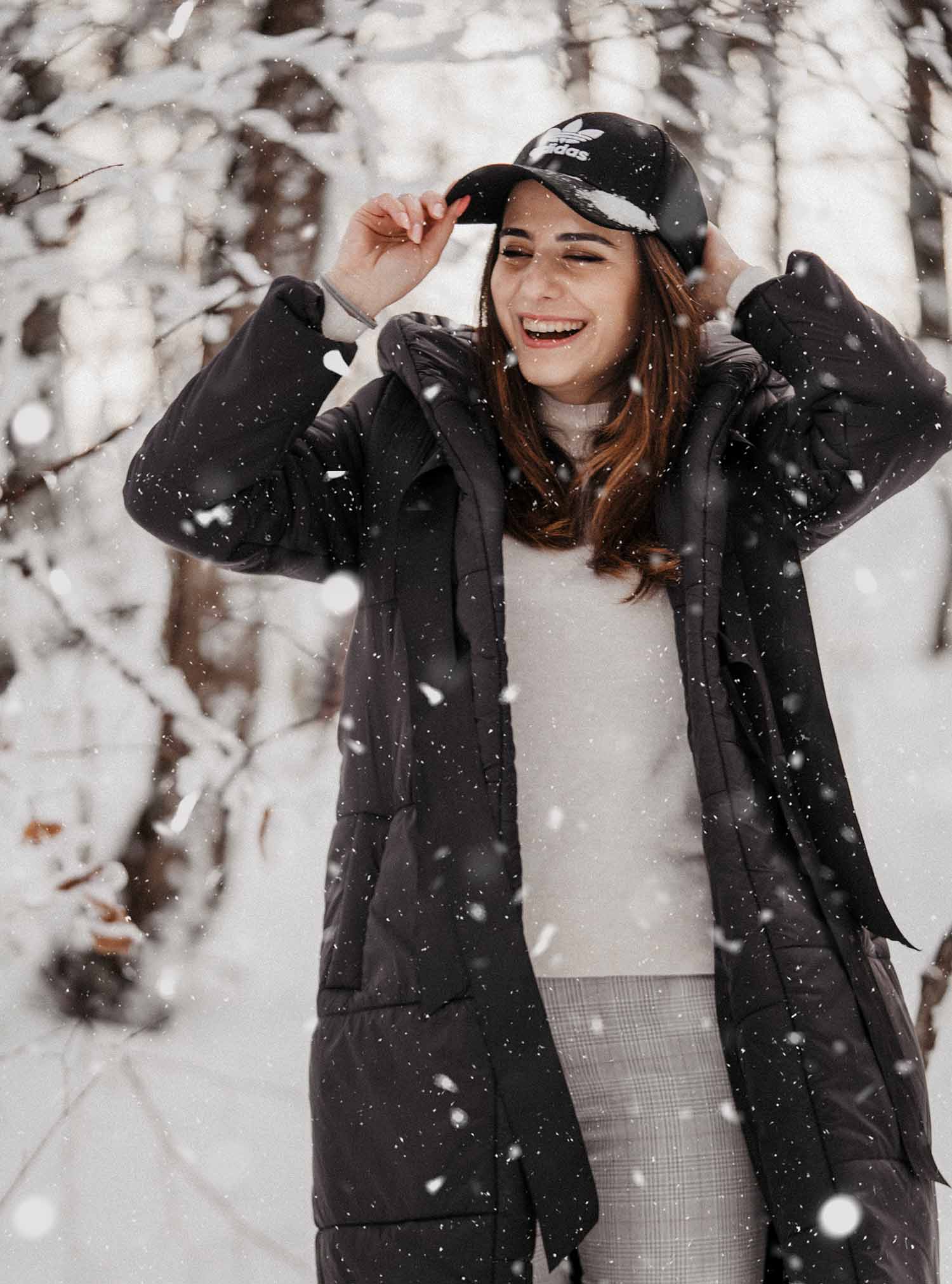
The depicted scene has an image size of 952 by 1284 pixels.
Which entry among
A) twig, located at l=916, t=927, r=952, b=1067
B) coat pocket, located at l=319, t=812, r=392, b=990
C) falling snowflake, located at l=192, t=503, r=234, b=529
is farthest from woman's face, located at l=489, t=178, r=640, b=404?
twig, located at l=916, t=927, r=952, b=1067

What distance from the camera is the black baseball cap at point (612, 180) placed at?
139 centimetres

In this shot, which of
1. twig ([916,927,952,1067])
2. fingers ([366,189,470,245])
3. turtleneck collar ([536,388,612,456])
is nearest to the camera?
fingers ([366,189,470,245])

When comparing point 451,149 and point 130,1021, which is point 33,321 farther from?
point 130,1021

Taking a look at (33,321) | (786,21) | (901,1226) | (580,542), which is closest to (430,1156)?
(901,1226)

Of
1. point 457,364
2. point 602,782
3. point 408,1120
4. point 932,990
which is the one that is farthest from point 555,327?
point 932,990

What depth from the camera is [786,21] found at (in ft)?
7.39

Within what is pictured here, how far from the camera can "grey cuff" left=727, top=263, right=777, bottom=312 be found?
140 centimetres

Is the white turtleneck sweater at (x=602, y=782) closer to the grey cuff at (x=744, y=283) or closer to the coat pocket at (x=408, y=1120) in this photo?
the coat pocket at (x=408, y=1120)

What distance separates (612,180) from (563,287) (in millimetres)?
123

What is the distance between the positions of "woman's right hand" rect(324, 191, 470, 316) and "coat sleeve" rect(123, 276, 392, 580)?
0.05 meters

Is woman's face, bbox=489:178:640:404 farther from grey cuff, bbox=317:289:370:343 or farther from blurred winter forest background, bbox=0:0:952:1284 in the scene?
blurred winter forest background, bbox=0:0:952:1284

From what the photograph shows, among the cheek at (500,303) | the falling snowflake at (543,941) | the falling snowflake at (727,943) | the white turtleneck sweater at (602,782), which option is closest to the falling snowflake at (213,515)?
the white turtleneck sweater at (602,782)

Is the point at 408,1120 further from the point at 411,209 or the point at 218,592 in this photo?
the point at 218,592

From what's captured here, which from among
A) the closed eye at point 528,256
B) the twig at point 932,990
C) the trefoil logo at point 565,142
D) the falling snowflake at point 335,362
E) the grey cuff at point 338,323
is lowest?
the twig at point 932,990
